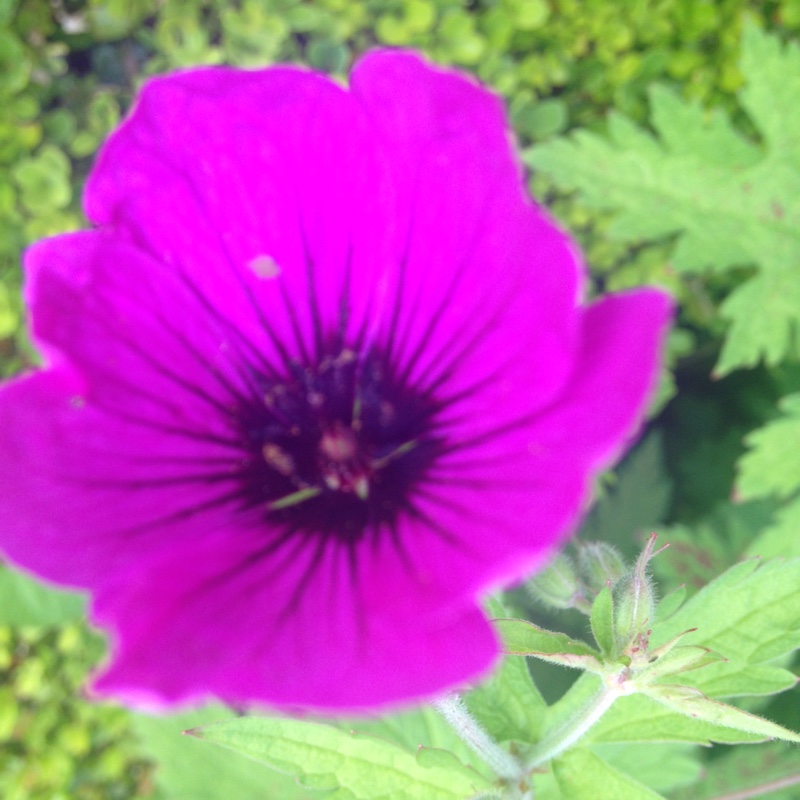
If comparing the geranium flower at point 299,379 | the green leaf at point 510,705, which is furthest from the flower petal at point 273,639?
the green leaf at point 510,705

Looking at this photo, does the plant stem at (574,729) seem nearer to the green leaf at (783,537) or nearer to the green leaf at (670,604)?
the green leaf at (670,604)

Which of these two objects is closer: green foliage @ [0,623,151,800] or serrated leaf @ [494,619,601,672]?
serrated leaf @ [494,619,601,672]

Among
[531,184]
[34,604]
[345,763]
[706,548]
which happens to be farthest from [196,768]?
[531,184]

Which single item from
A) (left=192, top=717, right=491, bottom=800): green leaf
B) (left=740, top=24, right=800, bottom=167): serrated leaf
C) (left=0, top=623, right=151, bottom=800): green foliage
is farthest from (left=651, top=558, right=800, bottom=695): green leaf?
(left=0, top=623, right=151, bottom=800): green foliage

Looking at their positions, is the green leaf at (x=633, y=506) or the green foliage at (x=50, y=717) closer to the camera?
the green foliage at (x=50, y=717)

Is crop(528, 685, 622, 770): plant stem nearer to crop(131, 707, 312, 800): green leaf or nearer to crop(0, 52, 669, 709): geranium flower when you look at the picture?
crop(0, 52, 669, 709): geranium flower

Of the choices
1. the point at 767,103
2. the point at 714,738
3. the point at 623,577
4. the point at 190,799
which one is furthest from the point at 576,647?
the point at 767,103
